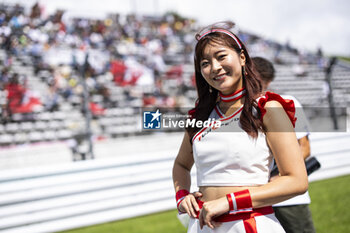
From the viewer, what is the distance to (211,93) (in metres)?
1.62

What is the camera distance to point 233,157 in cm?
134

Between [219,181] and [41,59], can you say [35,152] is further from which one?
[219,181]

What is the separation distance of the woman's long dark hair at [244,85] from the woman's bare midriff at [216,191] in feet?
0.69

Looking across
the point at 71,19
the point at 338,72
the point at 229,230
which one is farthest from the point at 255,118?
the point at 338,72

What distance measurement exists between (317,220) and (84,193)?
306 centimetres

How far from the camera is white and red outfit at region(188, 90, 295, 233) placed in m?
1.32

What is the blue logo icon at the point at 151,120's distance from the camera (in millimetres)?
1816

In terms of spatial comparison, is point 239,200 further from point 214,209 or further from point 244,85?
point 244,85

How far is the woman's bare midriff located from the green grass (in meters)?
2.86

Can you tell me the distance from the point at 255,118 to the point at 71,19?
13545 millimetres

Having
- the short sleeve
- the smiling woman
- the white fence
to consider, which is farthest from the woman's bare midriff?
the white fence

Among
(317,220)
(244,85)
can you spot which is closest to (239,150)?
(244,85)

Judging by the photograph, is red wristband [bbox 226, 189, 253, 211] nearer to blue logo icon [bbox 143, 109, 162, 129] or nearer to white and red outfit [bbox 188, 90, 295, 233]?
white and red outfit [bbox 188, 90, 295, 233]

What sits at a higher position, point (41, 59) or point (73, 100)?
point (41, 59)
